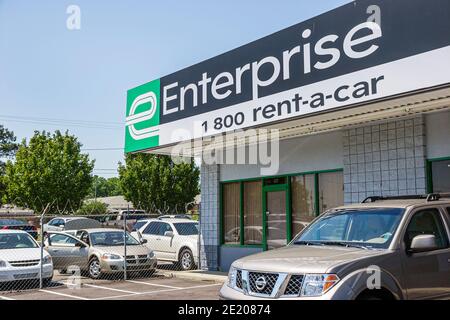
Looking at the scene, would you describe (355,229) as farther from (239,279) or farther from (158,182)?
(158,182)

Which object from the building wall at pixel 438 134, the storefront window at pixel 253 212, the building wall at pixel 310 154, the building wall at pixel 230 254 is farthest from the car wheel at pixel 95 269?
the building wall at pixel 438 134

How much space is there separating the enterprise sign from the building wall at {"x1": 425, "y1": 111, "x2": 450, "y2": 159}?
2.21 m

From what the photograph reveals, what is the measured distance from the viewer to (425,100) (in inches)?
385

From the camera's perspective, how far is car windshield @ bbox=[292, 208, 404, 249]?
22.4 feet

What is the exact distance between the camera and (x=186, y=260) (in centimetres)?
1730

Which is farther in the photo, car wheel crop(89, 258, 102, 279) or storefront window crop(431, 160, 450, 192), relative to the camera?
car wheel crop(89, 258, 102, 279)

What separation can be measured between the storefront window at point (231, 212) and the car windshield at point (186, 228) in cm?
210

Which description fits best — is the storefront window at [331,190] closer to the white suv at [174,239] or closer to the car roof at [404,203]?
the white suv at [174,239]

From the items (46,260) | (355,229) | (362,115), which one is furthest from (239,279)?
(46,260)

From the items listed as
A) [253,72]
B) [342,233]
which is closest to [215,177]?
[253,72]

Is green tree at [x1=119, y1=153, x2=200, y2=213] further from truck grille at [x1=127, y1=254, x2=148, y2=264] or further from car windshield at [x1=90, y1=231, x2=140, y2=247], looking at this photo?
truck grille at [x1=127, y1=254, x2=148, y2=264]

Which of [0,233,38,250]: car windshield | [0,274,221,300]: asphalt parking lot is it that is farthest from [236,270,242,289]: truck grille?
[0,233,38,250]: car windshield
